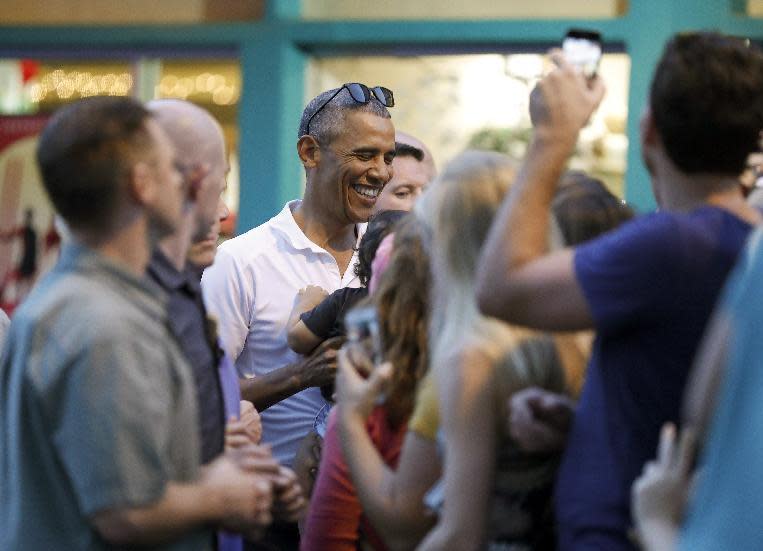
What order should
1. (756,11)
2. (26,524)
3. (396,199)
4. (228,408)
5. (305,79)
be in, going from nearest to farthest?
(26,524) → (228,408) → (396,199) → (756,11) → (305,79)

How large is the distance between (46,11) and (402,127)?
2.41 meters

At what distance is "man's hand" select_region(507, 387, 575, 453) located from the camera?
2.56 meters

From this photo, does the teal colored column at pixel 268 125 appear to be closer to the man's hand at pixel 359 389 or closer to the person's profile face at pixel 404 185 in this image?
the person's profile face at pixel 404 185

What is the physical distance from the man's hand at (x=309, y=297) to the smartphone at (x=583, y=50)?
1939 mm

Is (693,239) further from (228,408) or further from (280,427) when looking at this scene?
(280,427)

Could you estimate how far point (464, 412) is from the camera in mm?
2629

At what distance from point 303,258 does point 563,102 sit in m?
2.39

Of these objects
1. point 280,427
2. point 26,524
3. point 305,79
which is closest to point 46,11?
A: point 305,79

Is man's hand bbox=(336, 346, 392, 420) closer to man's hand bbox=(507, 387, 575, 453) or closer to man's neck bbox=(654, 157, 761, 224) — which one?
man's hand bbox=(507, 387, 575, 453)

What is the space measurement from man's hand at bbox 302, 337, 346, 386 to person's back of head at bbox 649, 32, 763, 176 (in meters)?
1.90

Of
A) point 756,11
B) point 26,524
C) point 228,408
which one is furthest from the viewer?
point 756,11

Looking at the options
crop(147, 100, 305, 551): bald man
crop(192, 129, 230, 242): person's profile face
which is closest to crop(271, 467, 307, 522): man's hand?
crop(147, 100, 305, 551): bald man

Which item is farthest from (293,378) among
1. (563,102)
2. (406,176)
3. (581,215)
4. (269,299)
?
(563,102)

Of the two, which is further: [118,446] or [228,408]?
[228,408]
